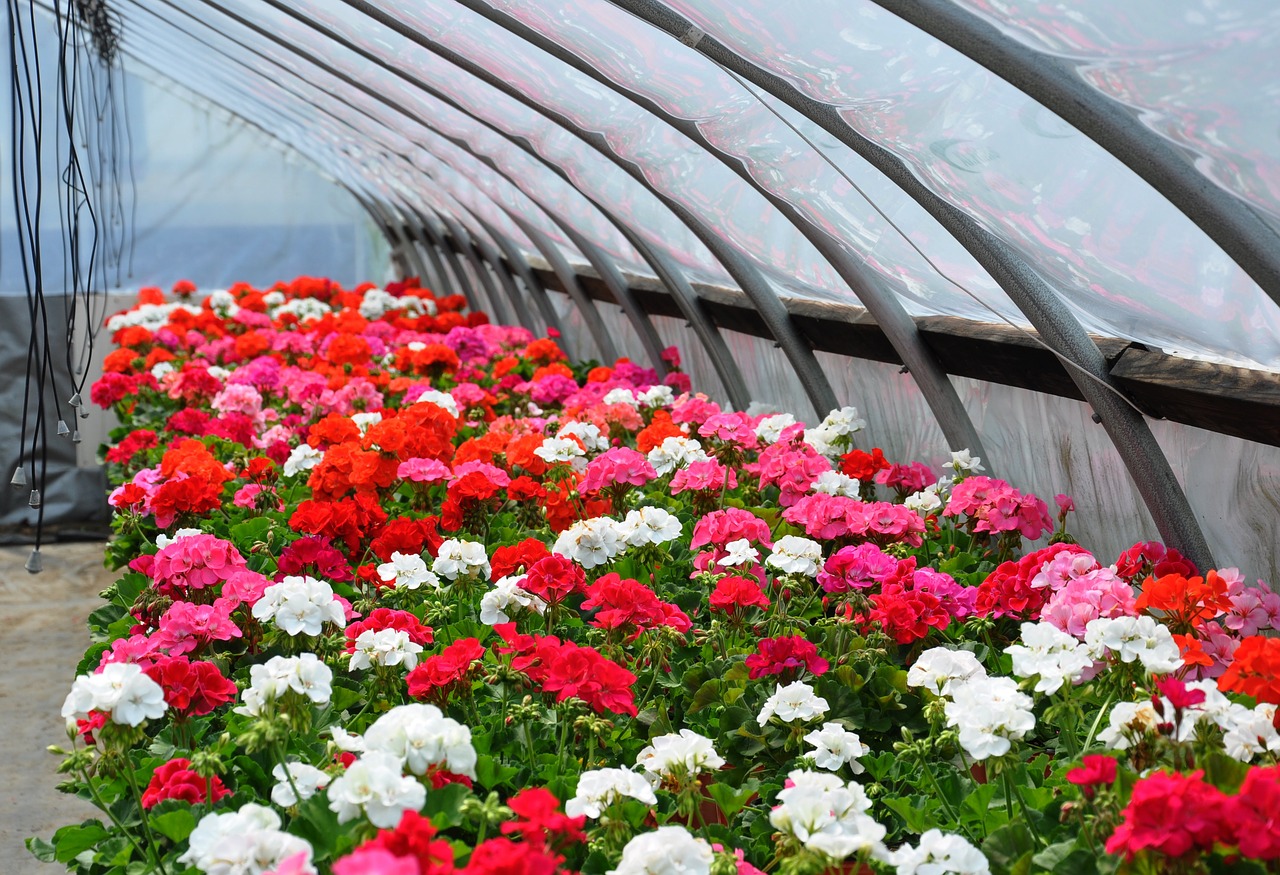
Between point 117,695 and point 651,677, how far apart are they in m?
0.82

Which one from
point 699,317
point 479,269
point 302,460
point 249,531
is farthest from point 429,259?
point 249,531

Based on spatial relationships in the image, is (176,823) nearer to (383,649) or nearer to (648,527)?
(383,649)

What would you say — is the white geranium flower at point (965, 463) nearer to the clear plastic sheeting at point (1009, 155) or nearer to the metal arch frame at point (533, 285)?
the clear plastic sheeting at point (1009, 155)

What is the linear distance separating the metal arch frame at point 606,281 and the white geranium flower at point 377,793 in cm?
239

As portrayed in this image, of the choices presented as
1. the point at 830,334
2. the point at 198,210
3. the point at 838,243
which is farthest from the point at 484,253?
the point at 838,243

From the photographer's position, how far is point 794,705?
1.51 meters

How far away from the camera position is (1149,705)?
116cm

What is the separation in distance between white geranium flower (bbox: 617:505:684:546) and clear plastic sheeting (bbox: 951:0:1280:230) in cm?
103

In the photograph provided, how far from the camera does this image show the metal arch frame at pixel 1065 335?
182 cm

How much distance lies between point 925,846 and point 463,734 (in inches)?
17.0

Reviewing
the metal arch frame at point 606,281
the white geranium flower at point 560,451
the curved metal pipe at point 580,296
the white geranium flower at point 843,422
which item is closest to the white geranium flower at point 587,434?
the white geranium flower at point 560,451

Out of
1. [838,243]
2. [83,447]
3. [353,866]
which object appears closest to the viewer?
[353,866]

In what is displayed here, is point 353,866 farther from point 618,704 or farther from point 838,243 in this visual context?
point 838,243

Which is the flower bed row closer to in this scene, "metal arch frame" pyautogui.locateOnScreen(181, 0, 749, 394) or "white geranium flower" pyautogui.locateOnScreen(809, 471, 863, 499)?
"white geranium flower" pyautogui.locateOnScreen(809, 471, 863, 499)
